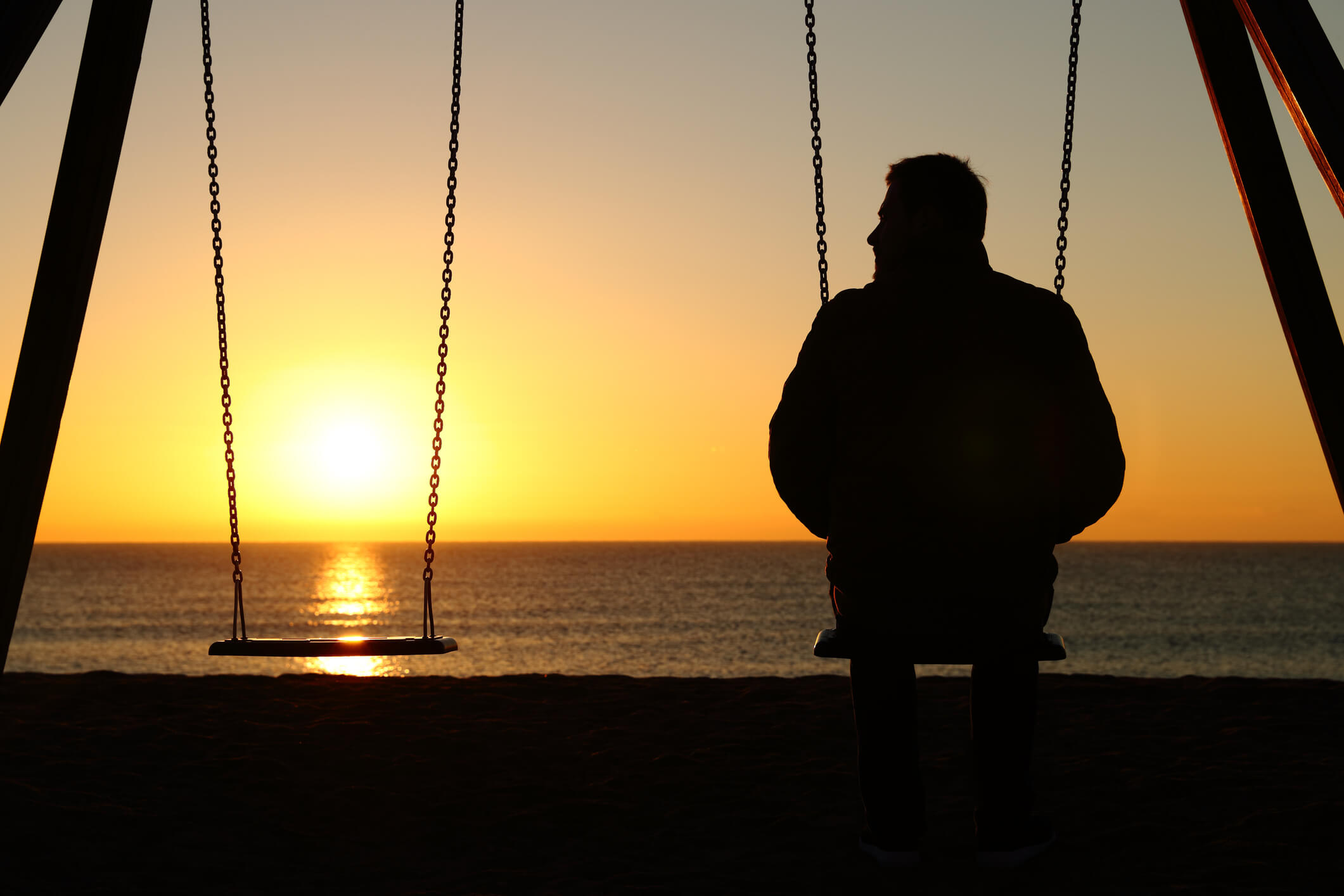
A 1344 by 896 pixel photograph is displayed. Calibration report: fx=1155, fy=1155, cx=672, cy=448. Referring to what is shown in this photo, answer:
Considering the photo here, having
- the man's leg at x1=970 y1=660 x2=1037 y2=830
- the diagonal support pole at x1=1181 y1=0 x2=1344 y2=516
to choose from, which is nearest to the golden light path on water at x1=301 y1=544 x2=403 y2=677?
the diagonal support pole at x1=1181 y1=0 x2=1344 y2=516

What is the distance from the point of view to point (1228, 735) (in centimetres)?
550

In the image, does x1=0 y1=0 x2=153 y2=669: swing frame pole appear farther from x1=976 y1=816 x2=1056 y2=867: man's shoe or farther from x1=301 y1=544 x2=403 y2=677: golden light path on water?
x1=301 y1=544 x2=403 y2=677: golden light path on water

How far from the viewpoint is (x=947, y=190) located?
2971 millimetres

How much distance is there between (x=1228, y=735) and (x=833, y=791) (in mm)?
2203

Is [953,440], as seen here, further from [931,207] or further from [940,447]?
[931,207]

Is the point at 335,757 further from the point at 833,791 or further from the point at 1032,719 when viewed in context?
the point at 1032,719

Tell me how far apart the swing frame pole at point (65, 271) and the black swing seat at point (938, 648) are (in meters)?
3.06

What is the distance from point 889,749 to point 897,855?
33 centimetres

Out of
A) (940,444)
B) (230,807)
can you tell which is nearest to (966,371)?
(940,444)

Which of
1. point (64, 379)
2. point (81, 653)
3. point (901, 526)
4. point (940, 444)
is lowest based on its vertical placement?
point (81, 653)

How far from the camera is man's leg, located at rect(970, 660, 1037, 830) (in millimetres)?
3127

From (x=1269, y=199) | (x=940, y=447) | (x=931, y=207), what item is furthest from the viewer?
(x=1269, y=199)

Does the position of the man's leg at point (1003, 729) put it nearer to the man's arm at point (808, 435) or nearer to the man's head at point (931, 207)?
the man's arm at point (808, 435)

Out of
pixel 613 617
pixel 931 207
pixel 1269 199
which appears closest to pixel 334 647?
pixel 931 207
